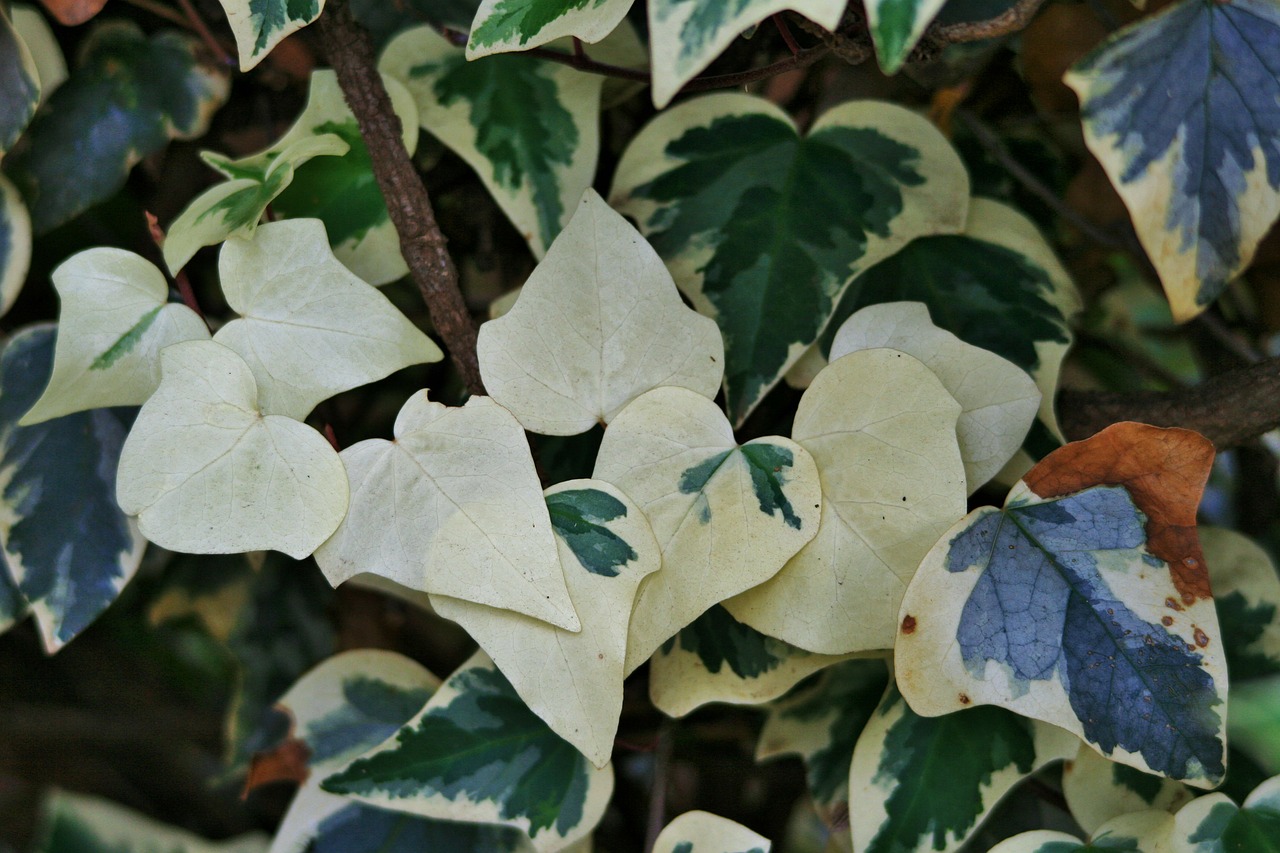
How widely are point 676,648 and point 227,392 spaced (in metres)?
0.28

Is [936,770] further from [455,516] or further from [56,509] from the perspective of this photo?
[56,509]

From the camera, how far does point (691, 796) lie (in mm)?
957

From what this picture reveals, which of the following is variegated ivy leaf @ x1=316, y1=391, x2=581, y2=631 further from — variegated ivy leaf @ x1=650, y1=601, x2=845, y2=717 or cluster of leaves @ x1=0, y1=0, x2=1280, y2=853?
variegated ivy leaf @ x1=650, y1=601, x2=845, y2=717

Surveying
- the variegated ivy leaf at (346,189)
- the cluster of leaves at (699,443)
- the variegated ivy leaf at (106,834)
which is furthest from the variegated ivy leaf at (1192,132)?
the variegated ivy leaf at (106,834)

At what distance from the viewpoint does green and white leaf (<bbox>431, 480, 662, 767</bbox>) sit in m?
0.44

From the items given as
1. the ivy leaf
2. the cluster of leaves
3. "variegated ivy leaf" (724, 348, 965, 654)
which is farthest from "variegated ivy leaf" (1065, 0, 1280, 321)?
the ivy leaf

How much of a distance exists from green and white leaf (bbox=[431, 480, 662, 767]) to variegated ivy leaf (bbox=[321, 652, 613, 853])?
0.12m

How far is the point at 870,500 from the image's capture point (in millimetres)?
472

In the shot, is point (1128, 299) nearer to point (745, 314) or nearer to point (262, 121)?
point (745, 314)

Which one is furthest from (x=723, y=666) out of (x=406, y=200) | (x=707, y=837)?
(x=406, y=200)

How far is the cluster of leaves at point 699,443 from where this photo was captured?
440 mm

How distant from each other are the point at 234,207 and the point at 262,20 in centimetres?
9

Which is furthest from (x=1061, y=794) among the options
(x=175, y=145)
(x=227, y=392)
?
(x=175, y=145)

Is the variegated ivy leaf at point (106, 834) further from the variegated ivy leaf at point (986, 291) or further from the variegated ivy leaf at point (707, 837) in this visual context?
the variegated ivy leaf at point (986, 291)
